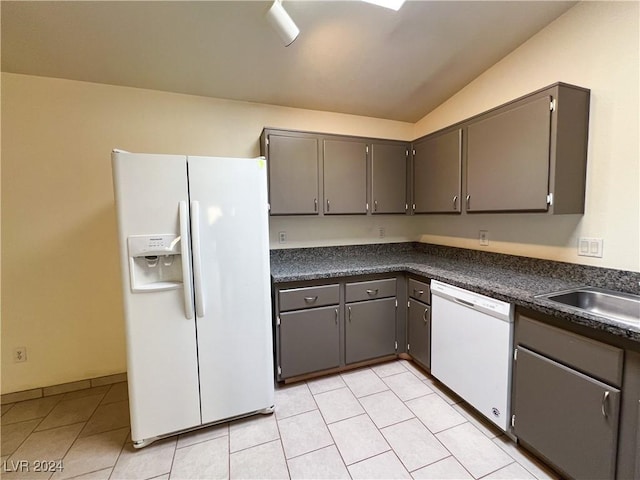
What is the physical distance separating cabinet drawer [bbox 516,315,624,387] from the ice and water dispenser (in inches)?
76.9

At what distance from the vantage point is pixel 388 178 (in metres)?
2.70

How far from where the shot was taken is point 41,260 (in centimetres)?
206

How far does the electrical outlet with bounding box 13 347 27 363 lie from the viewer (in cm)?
205

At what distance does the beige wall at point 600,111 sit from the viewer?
1.52 meters

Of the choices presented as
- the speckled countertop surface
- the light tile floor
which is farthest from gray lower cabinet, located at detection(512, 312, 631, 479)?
the light tile floor

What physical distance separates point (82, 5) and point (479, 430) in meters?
3.40

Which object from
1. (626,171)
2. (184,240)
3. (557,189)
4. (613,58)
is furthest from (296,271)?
Result: (613,58)

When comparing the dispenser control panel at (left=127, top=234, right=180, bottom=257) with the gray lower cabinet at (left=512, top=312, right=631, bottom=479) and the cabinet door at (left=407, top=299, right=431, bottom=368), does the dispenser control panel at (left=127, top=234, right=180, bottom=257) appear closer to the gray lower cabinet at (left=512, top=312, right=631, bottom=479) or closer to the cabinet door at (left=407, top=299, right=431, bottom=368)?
the cabinet door at (left=407, top=299, right=431, bottom=368)

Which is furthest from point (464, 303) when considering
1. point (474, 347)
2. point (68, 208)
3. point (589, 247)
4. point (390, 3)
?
point (68, 208)

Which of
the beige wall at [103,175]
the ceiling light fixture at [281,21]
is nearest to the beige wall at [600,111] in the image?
the beige wall at [103,175]

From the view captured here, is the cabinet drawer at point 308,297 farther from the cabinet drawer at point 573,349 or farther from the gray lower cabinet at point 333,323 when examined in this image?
the cabinet drawer at point 573,349

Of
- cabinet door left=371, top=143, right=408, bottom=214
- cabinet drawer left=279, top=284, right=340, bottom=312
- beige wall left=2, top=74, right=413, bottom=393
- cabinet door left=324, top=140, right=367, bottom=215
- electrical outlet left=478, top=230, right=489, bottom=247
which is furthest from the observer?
cabinet door left=371, top=143, right=408, bottom=214

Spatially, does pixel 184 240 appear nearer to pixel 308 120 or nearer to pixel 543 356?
pixel 308 120

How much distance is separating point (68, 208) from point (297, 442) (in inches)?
91.9
